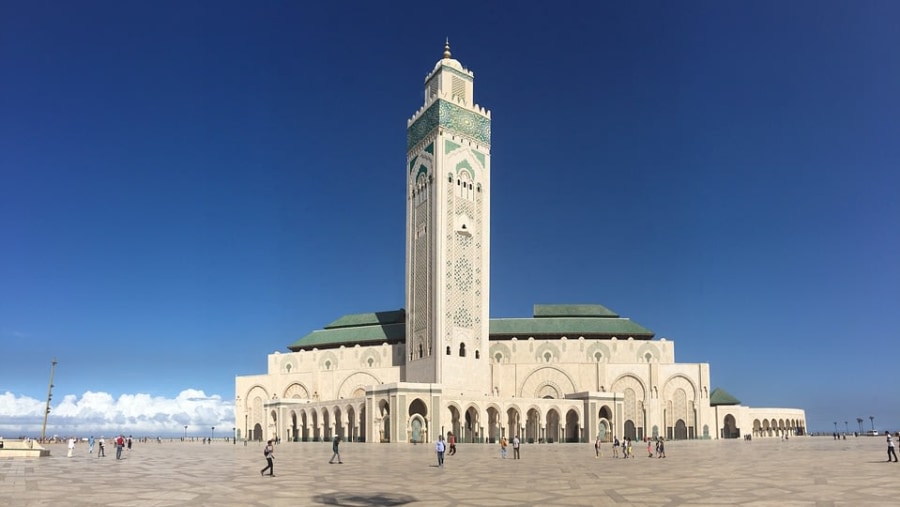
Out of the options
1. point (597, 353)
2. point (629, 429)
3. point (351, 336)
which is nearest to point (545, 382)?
point (597, 353)

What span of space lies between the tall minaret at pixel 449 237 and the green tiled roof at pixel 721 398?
25.9 meters

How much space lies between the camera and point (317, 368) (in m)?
75.8

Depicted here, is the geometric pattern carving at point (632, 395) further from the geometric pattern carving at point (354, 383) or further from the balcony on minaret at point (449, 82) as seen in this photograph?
the balcony on minaret at point (449, 82)

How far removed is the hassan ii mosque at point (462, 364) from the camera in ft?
196

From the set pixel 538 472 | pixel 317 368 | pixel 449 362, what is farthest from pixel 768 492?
pixel 317 368

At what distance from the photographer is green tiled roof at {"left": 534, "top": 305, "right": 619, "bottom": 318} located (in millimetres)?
75312

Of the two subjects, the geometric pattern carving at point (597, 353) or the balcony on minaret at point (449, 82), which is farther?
the geometric pattern carving at point (597, 353)

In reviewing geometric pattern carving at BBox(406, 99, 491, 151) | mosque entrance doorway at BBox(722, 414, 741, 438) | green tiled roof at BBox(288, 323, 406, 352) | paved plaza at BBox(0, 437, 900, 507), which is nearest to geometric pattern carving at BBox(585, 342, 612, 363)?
mosque entrance doorway at BBox(722, 414, 741, 438)

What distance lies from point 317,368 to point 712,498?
6341 cm

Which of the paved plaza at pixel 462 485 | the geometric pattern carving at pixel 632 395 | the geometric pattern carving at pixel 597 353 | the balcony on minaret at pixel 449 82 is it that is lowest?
the paved plaza at pixel 462 485

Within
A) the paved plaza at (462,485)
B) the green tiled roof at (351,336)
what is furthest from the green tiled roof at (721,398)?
the paved plaza at (462,485)

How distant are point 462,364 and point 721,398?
98.7 ft

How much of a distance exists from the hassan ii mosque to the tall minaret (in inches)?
4.6

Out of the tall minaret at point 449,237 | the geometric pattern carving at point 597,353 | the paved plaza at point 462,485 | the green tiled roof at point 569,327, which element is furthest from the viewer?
the green tiled roof at point 569,327
